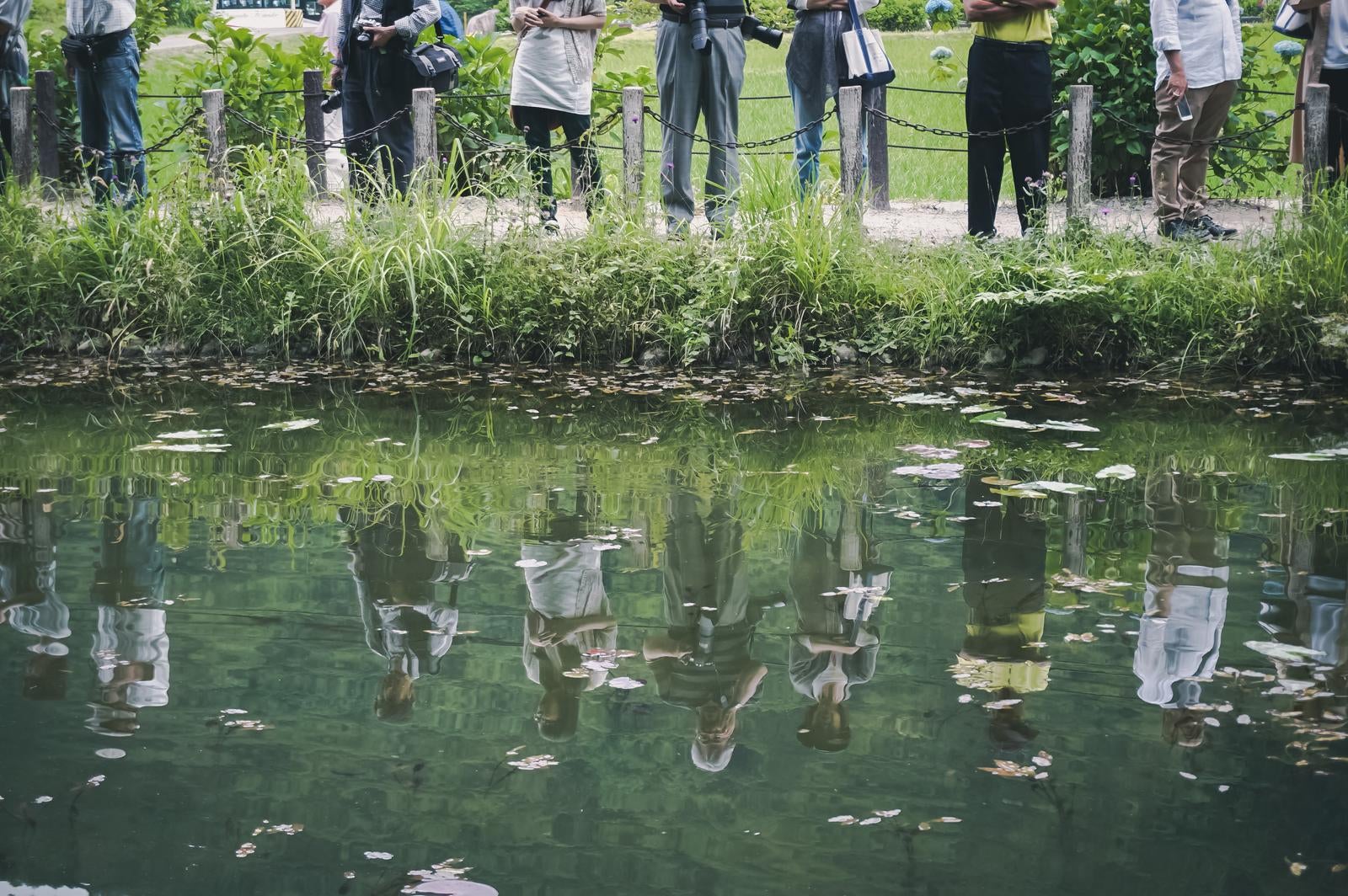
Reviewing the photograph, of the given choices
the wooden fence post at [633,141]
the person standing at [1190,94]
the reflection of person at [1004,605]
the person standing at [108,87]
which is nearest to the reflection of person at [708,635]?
the reflection of person at [1004,605]

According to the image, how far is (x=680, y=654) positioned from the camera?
3857mm

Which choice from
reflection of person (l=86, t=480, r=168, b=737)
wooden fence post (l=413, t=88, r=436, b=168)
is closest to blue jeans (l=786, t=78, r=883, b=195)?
wooden fence post (l=413, t=88, r=436, b=168)

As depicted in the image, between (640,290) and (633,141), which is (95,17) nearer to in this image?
(633,141)

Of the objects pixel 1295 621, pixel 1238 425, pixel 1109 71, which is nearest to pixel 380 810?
pixel 1295 621

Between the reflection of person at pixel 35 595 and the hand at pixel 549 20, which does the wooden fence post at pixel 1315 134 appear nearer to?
the hand at pixel 549 20

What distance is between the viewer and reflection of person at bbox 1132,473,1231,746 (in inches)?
136

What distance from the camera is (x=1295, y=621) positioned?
12.9 feet

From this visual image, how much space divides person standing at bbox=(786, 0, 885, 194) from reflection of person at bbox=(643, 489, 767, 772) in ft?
13.5

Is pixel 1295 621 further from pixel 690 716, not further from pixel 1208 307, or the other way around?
pixel 1208 307

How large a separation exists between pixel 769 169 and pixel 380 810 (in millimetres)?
5468

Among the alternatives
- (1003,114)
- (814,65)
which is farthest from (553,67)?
(1003,114)

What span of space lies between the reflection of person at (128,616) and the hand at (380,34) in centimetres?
381

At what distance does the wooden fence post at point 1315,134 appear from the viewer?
306 inches

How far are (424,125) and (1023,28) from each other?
331 centimetres
